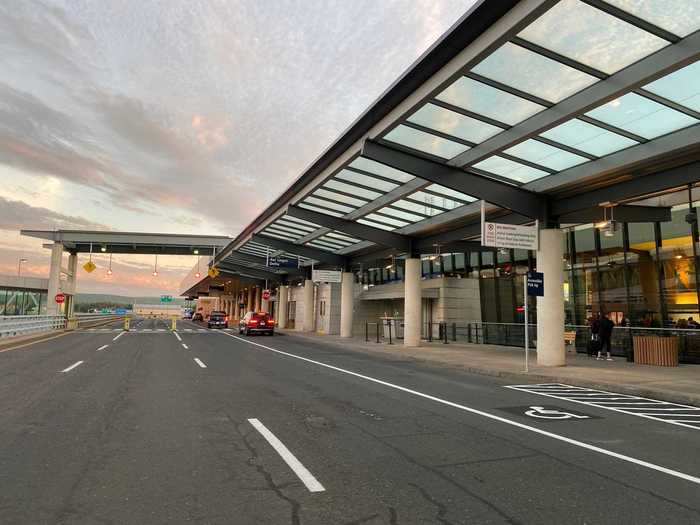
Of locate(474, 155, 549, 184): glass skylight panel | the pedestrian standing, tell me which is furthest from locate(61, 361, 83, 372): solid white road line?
the pedestrian standing

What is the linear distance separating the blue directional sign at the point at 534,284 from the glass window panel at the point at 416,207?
23.8 ft

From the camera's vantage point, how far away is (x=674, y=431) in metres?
7.15

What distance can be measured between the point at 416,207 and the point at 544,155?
747 cm

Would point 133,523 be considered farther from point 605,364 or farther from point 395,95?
point 605,364

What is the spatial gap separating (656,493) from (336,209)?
2004cm

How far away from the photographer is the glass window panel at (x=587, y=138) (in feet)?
39.7

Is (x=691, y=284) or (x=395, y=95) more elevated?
(x=395, y=95)

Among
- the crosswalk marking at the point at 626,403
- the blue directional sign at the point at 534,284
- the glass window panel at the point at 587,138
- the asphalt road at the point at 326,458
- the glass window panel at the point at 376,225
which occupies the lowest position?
the crosswalk marking at the point at 626,403

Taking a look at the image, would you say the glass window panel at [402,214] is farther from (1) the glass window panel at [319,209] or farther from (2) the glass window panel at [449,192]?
(2) the glass window panel at [449,192]

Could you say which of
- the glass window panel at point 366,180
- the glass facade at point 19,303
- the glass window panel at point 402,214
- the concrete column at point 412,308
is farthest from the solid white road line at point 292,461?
the glass facade at point 19,303

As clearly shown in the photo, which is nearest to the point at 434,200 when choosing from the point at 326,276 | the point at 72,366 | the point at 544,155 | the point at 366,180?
the point at 366,180

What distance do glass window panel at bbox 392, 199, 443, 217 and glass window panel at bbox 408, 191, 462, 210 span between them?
1.96 ft

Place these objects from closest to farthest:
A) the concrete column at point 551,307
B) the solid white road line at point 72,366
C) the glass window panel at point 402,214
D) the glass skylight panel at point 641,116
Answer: the glass skylight panel at point 641,116 → the solid white road line at point 72,366 → the concrete column at point 551,307 → the glass window panel at point 402,214

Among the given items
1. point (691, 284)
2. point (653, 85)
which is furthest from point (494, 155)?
point (691, 284)
